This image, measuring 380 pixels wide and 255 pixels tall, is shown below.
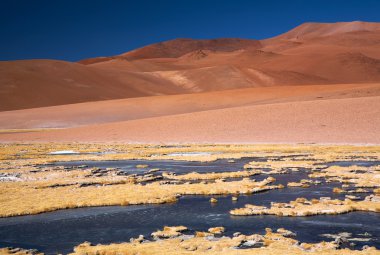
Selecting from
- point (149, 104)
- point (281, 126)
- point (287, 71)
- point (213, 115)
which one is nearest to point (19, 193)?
point (281, 126)

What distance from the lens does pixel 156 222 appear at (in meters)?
15.2

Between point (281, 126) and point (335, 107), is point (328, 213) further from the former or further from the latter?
point (335, 107)

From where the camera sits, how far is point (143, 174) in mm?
26078

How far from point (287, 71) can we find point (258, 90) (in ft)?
191

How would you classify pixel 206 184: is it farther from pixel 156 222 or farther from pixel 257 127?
pixel 257 127

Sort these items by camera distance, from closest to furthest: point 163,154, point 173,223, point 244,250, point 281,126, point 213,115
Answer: point 244,250 → point 173,223 → point 163,154 → point 281,126 → point 213,115

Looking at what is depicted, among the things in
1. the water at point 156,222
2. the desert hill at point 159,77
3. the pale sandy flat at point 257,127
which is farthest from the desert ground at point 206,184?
the desert hill at point 159,77

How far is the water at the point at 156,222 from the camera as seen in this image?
43.8 ft

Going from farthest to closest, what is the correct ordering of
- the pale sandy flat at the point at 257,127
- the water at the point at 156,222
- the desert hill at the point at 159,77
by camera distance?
1. the desert hill at the point at 159,77
2. the pale sandy flat at the point at 257,127
3. the water at the point at 156,222

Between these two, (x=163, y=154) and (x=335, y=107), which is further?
(x=335, y=107)

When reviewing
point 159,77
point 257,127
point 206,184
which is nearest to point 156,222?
point 206,184

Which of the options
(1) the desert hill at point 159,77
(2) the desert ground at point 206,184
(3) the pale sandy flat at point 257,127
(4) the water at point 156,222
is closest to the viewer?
(2) the desert ground at point 206,184

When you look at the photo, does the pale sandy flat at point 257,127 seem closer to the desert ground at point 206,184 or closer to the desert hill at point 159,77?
the desert ground at point 206,184

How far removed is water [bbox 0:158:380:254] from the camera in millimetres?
13336
